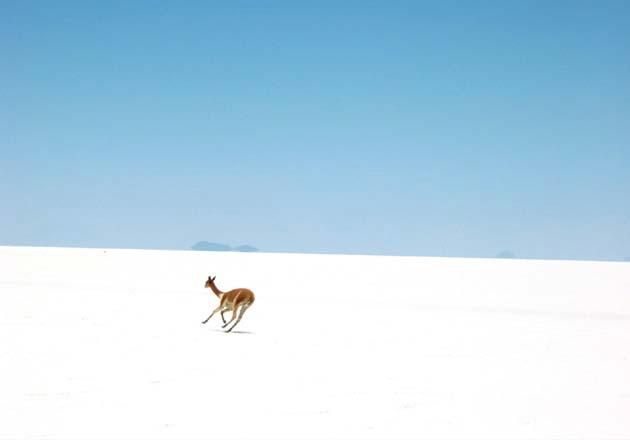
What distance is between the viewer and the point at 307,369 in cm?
977

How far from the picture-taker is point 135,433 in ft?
20.1

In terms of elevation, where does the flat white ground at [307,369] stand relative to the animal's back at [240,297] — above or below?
below

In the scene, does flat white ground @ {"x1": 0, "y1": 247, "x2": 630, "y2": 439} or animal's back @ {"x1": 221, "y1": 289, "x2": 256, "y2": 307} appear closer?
flat white ground @ {"x1": 0, "y1": 247, "x2": 630, "y2": 439}

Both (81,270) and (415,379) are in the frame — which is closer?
(415,379)

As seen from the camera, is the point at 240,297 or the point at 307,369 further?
the point at 240,297

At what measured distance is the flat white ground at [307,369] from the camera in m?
6.78

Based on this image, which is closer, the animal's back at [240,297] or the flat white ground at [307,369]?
the flat white ground at [307,369]

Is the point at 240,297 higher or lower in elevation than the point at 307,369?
higher

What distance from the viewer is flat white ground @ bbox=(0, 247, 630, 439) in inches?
267

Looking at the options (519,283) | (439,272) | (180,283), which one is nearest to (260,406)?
(180,283)

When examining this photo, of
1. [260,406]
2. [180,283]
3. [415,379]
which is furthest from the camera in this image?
[180,283]

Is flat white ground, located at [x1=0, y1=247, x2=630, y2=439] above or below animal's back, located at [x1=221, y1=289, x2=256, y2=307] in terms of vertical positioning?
below

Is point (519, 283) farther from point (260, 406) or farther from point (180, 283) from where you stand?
point (260, 406)

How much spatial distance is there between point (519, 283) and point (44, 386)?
26658mm
